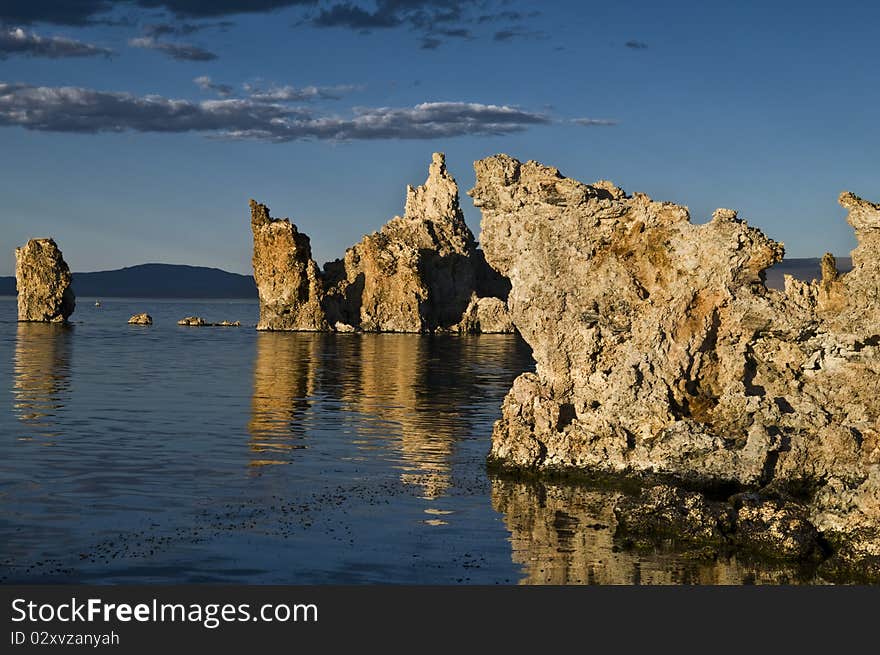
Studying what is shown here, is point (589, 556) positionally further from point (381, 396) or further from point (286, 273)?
point (286, 273)

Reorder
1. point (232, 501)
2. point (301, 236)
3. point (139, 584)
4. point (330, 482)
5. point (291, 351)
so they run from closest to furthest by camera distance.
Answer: point (139, 584), point (232, 501), point (330, 482), point (291, 351), point (301, 236)

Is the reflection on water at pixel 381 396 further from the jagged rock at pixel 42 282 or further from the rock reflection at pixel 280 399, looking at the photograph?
the jagged rock at pixel 42 282

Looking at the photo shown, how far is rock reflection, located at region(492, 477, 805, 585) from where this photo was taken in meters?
28.3

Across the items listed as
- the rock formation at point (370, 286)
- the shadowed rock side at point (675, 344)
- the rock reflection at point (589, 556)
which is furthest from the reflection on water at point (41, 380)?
the rock formation at point (370, 286)

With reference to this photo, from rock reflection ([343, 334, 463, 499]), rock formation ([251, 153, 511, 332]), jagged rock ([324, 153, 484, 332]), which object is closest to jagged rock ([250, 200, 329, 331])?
rock formation ([251, 153, 511, 332])

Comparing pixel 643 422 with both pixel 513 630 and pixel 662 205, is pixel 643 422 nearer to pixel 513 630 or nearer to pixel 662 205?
pixel 662 205

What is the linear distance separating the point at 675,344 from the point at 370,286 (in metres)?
141

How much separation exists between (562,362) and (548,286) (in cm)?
308

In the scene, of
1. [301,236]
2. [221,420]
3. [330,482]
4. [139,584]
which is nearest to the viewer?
[139,584]

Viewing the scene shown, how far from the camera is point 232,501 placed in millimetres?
37312

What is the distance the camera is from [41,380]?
260ft

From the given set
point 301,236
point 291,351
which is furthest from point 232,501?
point 301,236

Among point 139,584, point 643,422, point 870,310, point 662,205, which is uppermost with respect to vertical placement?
point 662,205

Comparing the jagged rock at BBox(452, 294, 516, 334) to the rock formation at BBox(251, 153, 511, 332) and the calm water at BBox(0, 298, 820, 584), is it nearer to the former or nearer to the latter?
the rock formation at BBox(251, 153, 511, 332)
